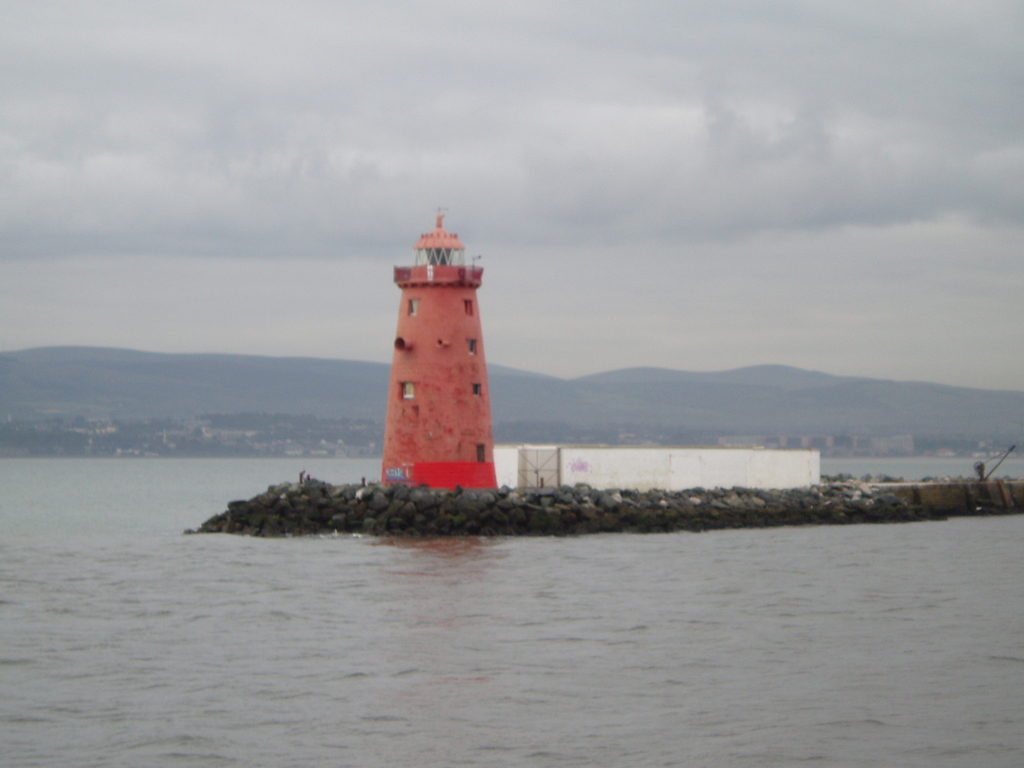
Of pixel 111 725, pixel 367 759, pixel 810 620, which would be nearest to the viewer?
pixel 367 759

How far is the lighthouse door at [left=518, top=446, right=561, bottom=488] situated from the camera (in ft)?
115

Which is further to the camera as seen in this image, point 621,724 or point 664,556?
point 664,556

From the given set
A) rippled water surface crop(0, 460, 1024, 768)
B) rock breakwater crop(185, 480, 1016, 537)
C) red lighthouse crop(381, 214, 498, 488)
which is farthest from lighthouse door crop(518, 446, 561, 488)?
rippled water surface crop(0, 460, 1024, 768)

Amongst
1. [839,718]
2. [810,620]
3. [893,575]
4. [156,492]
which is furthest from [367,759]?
[156,492]

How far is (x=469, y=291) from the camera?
31703mm

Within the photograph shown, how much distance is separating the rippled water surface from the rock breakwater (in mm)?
1127

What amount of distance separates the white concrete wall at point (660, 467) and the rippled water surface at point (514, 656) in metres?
5.22

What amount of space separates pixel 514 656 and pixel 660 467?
762 inches

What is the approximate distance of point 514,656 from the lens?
1666cm

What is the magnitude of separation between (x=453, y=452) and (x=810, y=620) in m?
12.8

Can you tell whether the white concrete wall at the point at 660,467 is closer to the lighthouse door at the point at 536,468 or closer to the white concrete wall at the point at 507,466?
the white concrete wall at the point at 507,466

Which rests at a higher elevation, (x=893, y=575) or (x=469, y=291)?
(x=469, y=291)

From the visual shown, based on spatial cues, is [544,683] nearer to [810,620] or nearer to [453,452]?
[810,620]

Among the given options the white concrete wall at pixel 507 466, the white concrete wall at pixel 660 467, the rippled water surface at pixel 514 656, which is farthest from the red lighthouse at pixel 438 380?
the white concrete wall at pixel 660 467
